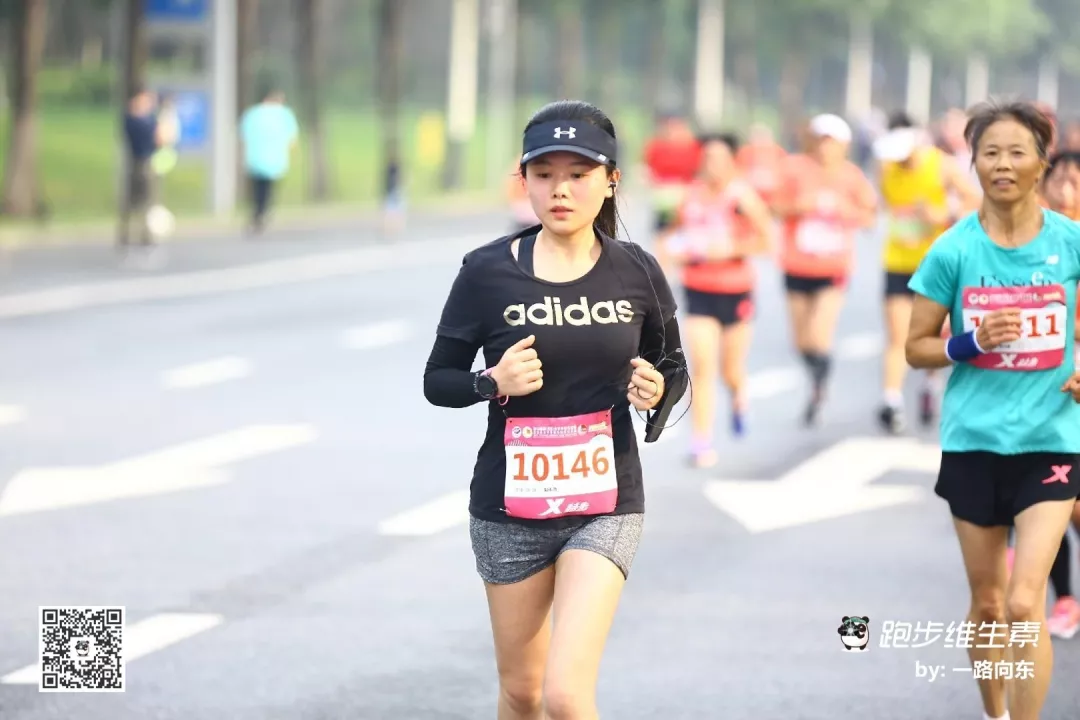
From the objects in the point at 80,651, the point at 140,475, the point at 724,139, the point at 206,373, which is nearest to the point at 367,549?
the point at 140,475

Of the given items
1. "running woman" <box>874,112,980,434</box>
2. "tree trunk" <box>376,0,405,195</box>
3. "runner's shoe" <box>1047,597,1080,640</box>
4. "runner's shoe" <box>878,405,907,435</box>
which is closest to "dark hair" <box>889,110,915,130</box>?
"running woman" <box>874,112,980,434</box>

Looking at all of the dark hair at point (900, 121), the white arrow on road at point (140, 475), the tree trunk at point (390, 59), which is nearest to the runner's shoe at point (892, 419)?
the dark hair at point (900, 121)

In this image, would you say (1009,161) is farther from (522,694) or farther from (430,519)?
(430,519)

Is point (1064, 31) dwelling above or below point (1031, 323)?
above

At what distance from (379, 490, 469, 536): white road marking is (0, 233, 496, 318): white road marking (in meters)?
10.3

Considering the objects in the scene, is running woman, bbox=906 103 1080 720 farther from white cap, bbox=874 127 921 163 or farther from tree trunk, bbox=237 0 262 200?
tree trunk, bbox=237 0 262 200

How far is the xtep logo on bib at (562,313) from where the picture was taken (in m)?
5.55

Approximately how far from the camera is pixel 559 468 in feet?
18.3

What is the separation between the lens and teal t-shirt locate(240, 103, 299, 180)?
1299 inches

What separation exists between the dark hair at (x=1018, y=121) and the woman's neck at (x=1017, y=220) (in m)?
0.14

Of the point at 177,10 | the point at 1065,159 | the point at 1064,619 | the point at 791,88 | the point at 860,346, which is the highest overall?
the point at 177,10

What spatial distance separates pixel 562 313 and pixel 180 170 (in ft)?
141

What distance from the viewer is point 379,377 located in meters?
17.2

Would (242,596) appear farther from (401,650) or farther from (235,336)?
(235,336)
